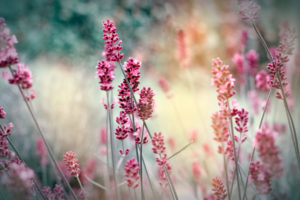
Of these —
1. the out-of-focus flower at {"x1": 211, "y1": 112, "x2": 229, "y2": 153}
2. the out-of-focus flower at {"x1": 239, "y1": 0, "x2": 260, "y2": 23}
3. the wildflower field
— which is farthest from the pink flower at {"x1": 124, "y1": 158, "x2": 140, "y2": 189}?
the out-of-focus flower at {"x1": 239, "y1": 0, "x2": 260, "y2": 23}

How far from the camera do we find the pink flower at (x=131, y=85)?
0.80 m

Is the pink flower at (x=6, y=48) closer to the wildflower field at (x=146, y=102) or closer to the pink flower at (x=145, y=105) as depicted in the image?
the wildflower field at (x=146, y=102)

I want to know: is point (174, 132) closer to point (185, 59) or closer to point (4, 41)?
point (185, 59)

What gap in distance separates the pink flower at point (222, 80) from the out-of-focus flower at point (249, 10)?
0.60 ft

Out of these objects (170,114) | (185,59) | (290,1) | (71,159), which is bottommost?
(71,159)

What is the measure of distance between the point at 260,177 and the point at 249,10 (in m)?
0.53

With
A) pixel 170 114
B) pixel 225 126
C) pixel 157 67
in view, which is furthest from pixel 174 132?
pixel 225 126

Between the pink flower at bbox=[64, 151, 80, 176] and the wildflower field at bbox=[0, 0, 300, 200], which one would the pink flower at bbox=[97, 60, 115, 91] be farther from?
the pink flower at bbox=[64, 151, 80, 176]

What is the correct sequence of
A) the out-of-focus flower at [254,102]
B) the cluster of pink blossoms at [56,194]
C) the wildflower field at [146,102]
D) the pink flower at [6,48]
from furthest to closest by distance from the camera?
the out-of-focus flower at [254,102], the cluster of pink blossoms at [56,194], the wildflower field at [146,102], the pink flower at [6,48]

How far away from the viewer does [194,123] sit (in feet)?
13.6

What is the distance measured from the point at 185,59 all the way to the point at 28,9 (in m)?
3.84

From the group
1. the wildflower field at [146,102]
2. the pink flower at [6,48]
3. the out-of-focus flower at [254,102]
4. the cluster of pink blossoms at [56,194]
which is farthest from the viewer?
the out-of-focus flower at [254,102]

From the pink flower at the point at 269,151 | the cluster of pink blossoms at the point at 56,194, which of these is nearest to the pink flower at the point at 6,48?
the cluster of pink blossoms at the point at 56,194

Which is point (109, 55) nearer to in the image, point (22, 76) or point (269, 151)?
point (22, 76)
